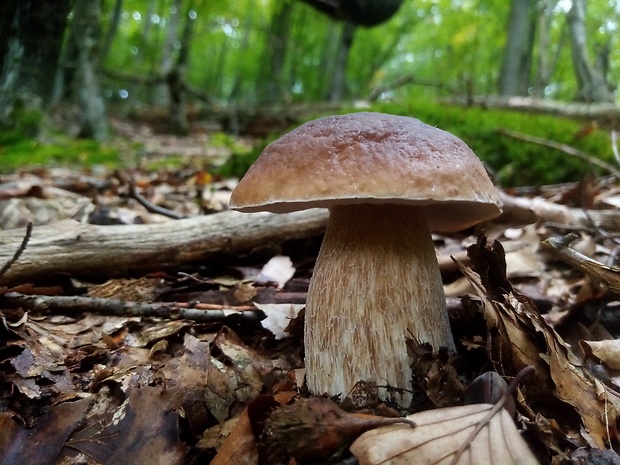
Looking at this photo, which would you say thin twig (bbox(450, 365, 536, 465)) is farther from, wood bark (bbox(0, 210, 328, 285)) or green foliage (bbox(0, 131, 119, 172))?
green foliage (bbox(0, 131, 119, 172))

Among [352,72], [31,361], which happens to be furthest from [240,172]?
[352,72]

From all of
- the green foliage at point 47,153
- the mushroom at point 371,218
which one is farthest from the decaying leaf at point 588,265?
the green foliage at point 47,153

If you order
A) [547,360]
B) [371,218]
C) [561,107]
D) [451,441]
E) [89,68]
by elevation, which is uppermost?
[561,107]

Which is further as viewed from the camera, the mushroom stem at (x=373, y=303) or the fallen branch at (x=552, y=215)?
the fallen branch at (x=552, y=215)

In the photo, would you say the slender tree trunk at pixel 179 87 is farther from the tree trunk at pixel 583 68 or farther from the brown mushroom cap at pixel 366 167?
the brown mushroom cap at pixel 366 167

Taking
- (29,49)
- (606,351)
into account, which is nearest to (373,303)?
(606,351)

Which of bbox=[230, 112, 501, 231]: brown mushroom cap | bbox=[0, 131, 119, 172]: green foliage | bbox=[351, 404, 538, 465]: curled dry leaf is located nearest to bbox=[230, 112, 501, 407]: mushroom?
bbox=[230, 112, 501, 231]: brown mushroom cap

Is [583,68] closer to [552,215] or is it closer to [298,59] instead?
[552,215]
